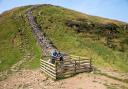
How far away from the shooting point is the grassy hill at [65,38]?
51219 millimetres

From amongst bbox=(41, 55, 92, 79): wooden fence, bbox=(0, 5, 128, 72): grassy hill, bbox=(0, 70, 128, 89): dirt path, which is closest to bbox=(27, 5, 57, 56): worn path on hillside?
bbox=(0, 5, 128, 72): grassy hill

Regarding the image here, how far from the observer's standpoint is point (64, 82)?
3041cm

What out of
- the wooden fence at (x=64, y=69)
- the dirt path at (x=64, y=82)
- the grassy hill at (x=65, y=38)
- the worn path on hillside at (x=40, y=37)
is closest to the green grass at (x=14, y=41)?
the grassy hill at (x=65, y=38)

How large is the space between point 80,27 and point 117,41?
410 inches

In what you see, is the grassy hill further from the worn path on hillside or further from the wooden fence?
the wooden fence

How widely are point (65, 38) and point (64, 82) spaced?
111ft

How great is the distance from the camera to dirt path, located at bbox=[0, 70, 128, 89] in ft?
94.4

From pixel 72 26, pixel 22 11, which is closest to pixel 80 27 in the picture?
pixel 72 26

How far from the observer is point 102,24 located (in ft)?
272

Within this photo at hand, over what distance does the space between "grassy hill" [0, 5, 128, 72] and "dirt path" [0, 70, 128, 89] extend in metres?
9.06

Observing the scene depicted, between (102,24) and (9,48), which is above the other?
(102,24)

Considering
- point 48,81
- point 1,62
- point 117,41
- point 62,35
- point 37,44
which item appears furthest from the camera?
point 117,41

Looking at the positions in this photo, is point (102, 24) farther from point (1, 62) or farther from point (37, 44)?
point (1, 62)

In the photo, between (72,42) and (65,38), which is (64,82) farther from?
(65,38)
